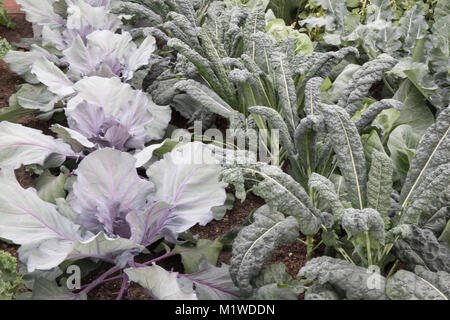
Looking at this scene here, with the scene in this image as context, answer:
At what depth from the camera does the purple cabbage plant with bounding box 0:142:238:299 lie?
1631 mm

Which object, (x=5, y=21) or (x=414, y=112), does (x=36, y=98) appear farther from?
(x=414, y=112)

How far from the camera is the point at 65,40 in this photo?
2875mm

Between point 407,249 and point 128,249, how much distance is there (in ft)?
3.07

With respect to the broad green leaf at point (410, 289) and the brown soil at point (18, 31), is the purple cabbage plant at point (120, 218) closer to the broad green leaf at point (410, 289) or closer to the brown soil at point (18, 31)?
the broad green leaf at point (410, 289)

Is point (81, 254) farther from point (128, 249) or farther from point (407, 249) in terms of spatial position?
point (407, 249)

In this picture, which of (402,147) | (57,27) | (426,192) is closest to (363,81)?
(402,147)

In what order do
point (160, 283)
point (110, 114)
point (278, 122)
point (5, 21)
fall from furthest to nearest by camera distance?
point (5, 21) → point (110, 114) → point (278, 122) → point (160, 283)

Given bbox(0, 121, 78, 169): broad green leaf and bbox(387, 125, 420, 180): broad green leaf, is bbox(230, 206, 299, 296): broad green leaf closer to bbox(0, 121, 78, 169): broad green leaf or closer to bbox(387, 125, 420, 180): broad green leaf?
bbox(387, 125, 420, 180): broad green leaf

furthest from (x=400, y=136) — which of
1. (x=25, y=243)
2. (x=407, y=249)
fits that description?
(x=25, y=243)

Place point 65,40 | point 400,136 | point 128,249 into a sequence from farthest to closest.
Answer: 1. point 65,40
2. point 400,136
3. point 128,249

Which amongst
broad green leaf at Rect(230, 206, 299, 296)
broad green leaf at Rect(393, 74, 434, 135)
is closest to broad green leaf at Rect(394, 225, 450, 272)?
broad green leaf at Rect(230, 206, 299, 296)

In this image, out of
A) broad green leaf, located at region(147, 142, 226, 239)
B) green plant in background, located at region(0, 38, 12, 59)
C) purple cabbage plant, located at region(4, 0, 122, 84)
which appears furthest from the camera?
green plant in background, located at region(0, 38, 12, 59)

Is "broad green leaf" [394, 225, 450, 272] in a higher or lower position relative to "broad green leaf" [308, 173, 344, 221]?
lower

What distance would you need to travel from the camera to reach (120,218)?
184 centimetres
